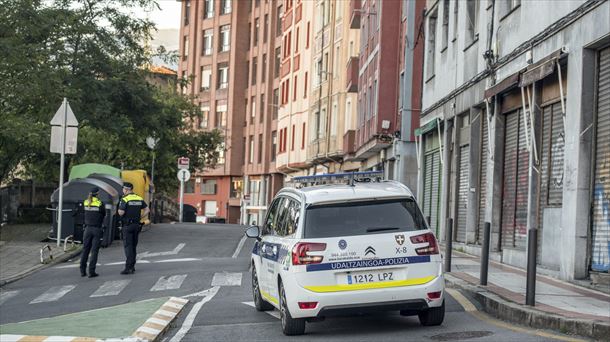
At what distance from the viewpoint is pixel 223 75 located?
84.1 metres

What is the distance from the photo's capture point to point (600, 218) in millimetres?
16281

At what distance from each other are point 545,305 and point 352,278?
9.10 feet

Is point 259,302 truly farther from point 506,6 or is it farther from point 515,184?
point 506,6

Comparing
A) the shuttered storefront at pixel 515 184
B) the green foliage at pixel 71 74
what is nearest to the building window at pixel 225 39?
the green foliage at pixel 71 74

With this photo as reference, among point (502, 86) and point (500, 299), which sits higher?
point (502, 86)

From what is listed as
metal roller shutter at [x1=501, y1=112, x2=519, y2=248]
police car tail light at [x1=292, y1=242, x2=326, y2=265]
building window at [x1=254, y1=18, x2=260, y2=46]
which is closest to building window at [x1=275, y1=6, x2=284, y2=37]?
building window at [x1=254, y1=18, x2=260, y2=46]

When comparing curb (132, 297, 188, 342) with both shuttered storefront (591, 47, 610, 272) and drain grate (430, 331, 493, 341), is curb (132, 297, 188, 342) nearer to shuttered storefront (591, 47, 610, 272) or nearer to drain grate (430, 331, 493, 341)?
drain grate (430, 331, 493, 341)

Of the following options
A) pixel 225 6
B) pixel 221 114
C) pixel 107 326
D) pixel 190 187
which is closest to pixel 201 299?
pixel 107 326

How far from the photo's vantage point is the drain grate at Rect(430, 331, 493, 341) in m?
10.7

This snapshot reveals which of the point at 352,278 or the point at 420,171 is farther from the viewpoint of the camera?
the point at 420,171

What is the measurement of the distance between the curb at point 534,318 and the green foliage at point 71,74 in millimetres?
15944

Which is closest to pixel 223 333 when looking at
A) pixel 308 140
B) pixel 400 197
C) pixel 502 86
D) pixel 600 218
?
pixel 400 197

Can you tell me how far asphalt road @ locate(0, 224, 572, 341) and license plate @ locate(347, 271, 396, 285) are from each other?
0.59 metres

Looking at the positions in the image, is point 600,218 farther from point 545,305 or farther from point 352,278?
point 352,278
